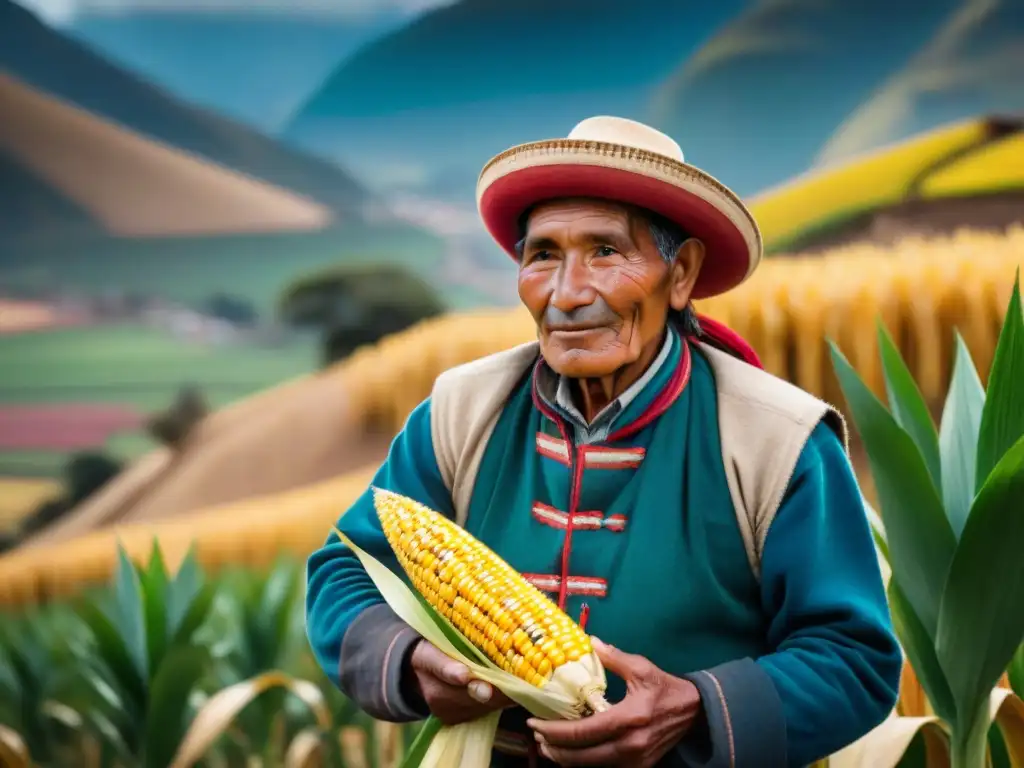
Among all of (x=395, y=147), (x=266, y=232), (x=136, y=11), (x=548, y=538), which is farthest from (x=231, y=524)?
(x=548, y=538)

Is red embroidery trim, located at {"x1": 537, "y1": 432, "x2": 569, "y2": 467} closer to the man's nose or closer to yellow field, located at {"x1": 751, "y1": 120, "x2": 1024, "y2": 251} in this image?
the man's nose

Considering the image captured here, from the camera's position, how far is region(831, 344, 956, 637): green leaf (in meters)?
1.56

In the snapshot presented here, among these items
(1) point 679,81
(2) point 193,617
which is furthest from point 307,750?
(1) point 679,81

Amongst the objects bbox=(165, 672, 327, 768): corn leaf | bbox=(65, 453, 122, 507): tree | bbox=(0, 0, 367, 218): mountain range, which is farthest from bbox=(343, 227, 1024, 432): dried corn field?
bbox=(165, 672, 327, 768): corn leaf

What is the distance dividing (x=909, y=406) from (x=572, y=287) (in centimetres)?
69

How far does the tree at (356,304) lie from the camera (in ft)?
18.8

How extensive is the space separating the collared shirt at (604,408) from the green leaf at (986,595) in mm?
437

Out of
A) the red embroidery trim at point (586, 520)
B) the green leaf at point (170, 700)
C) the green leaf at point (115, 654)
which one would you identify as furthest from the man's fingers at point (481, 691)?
the green leaf at point (115, 654)

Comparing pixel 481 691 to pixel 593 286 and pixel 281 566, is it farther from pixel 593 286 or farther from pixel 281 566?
pixel 281 566

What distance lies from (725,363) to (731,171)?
433 centimetres

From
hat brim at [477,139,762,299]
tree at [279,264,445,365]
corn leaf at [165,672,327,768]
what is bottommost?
corn leaf at [165,672,327,768]

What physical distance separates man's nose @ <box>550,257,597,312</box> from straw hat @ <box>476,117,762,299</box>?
9cm

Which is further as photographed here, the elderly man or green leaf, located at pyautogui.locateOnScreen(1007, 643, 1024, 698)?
green leaf, located at pyautogui.locateOnScreen(1007, 643, 1024, 698)

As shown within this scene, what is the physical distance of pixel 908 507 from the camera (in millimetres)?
1573
